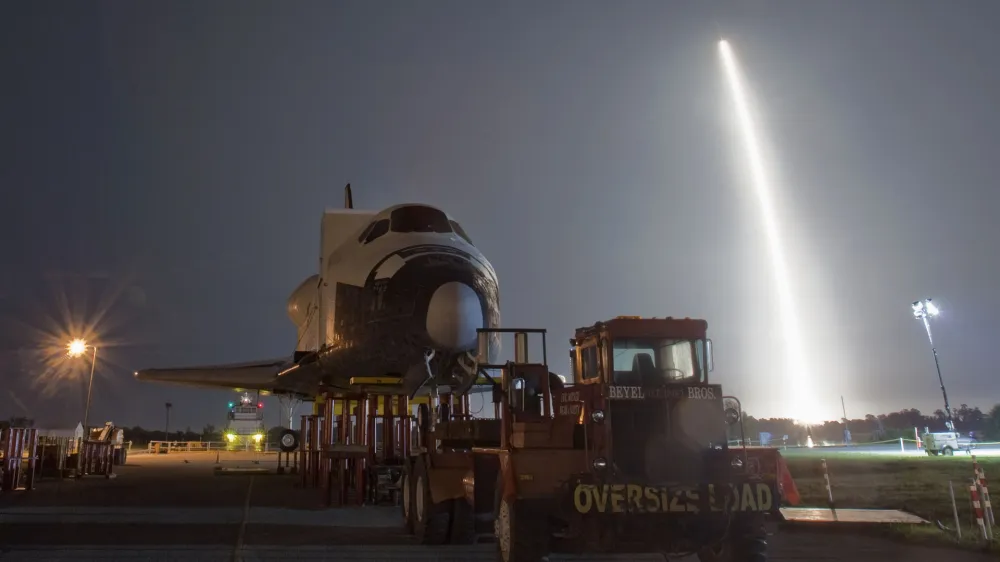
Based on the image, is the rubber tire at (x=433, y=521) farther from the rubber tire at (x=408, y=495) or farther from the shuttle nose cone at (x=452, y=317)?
the shuttle nose cone at (x=452, y=317)

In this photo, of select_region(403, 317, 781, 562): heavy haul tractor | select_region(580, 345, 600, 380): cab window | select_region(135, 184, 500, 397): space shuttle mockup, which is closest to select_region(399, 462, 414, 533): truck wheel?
select_region(135, 184, 500, 397): space shuttle mockup

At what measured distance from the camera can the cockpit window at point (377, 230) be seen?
→ 41.0 feet

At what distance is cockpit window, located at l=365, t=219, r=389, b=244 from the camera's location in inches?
492

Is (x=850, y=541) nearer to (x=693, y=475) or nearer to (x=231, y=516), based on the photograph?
(x=693, y=475)

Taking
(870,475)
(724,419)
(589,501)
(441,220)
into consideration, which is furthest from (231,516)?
(870,475)

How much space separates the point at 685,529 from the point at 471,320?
4.81 meters

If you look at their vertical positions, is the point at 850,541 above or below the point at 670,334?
below

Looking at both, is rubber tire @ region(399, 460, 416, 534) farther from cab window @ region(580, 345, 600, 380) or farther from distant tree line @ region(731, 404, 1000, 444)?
distant tree line @ region(731, 404, 1000, 444)

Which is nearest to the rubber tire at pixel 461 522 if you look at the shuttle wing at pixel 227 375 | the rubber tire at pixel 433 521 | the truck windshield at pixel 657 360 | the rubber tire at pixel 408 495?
the rubber tire at pixel 433 521

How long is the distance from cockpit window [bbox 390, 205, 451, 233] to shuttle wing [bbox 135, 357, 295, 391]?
255 inches

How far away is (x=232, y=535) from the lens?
877 cm

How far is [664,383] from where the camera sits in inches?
273

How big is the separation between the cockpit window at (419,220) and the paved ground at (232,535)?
5.17 metres

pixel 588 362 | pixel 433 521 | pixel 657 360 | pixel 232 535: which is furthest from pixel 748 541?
pixel 232 535
